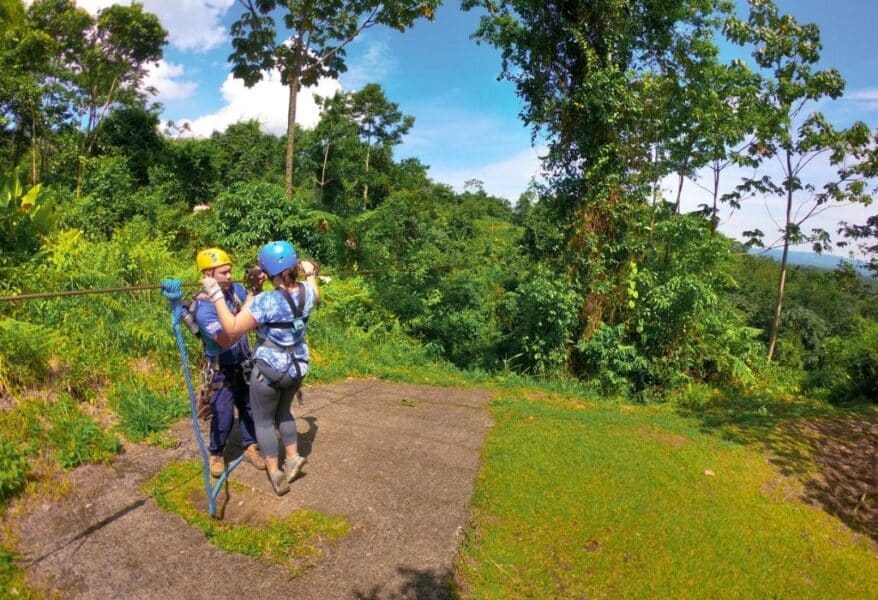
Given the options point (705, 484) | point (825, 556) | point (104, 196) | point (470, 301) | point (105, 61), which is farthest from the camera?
point (105, 61)

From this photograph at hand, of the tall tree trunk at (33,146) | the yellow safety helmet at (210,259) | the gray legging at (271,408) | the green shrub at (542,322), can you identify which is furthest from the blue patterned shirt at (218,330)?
the tall tree trunk at (33,146)

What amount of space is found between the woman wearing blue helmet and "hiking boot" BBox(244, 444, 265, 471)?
1.06ft

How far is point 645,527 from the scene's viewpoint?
3803 mm

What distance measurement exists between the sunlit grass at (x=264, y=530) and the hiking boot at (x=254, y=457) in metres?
0.25

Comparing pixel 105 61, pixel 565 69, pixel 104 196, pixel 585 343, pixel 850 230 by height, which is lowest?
pixel 585 343

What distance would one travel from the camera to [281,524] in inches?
140

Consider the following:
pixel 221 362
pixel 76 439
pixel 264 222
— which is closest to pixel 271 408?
pixel 221 362

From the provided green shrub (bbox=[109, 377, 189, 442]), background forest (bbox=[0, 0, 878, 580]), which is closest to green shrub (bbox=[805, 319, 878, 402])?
background forest (bbox=[0, 0, 878, 580])

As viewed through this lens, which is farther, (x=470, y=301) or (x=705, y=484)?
(x=470, y=301)

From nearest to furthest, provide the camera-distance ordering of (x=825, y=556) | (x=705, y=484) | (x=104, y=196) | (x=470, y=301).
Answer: (x=825, y=556) → (x=705, y=484) → (x=470, y=301) → (x=104, y=196)

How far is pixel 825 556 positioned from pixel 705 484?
3.06ft

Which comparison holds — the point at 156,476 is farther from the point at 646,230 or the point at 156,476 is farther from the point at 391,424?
the point at 646,230

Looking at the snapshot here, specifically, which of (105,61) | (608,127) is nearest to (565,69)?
(608,127)

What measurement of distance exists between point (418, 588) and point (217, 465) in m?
1.86
